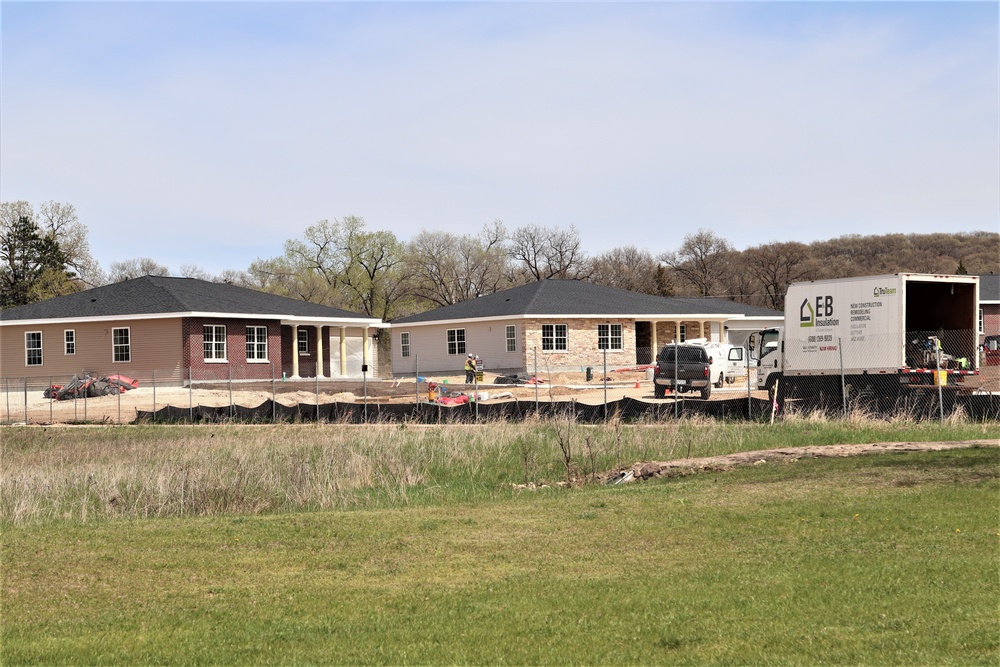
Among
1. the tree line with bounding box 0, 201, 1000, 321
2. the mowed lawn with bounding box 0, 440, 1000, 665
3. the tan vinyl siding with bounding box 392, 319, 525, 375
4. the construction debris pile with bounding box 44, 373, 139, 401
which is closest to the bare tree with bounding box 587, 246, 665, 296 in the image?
the tree line with bounding box 0, 201, 1000, 321

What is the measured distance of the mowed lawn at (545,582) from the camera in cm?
713

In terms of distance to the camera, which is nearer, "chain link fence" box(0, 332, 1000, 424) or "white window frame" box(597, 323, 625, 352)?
"chain link fence" box(0, 332, 1000, 424)

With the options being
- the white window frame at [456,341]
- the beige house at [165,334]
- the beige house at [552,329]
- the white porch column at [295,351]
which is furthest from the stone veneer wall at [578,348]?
the white porch column at [295,351]

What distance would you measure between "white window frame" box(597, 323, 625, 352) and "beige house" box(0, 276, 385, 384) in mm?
12806

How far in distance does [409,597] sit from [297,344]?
41.5m

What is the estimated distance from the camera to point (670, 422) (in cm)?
2425

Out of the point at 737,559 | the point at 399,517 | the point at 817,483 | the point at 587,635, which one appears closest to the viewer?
the point at 587,635

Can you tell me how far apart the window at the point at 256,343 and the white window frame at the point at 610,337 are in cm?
1649

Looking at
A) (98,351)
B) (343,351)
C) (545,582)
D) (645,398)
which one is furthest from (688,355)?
(545,582)

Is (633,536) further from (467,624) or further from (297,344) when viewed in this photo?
(297,344)

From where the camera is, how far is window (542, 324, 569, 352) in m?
50.1

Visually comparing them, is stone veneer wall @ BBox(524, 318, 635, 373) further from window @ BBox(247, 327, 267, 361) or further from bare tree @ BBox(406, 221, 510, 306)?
bare tree @ BBox(406, 221, 510, 306)

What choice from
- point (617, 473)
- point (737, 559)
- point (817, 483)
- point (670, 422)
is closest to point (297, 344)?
point (670, 422)

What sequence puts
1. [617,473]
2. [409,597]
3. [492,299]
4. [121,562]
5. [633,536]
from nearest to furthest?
[409,597] < [121,562] < [633,536] < [617,473] < [492,299]
